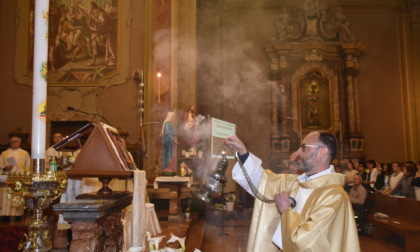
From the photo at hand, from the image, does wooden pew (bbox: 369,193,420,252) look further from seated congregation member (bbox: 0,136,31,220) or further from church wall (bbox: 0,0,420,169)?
seated congregation member (bbox: 0,136,31,220)

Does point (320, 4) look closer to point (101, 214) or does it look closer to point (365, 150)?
point (365, 150)

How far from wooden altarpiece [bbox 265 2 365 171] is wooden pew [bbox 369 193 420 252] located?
5325mm

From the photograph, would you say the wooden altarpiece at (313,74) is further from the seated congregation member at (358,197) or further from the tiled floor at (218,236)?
the tiled floor at (218,236)

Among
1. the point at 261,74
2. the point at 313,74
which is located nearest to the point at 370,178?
the point at 313,74

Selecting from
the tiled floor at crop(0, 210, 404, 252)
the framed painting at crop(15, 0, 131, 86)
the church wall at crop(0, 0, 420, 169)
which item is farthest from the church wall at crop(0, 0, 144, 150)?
the tiled floor at crop(0, 210, 404, 252)

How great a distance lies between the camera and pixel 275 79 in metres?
14.7

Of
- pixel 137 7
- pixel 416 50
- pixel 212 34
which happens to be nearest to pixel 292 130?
pixel 212 34

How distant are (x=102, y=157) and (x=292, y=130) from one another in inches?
489

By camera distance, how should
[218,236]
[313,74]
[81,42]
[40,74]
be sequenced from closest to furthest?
[40,74], [218,236], [81,42], [313,74]

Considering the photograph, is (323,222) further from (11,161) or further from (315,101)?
(315,101)

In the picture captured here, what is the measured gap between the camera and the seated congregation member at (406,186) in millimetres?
8641

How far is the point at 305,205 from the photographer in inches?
104

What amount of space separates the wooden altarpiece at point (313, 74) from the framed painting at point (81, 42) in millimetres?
5568

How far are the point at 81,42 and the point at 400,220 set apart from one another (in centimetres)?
968
